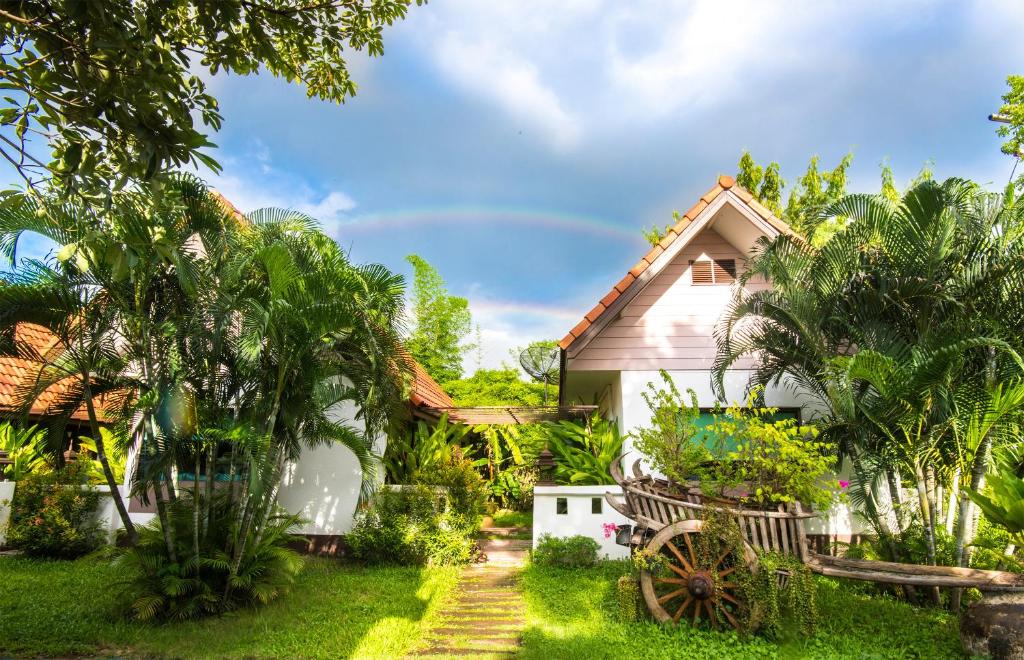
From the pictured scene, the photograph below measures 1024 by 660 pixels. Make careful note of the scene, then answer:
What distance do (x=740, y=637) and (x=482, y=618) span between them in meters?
2.75

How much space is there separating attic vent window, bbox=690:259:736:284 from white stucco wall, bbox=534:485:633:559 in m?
3.88

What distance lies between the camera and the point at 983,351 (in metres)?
6.42

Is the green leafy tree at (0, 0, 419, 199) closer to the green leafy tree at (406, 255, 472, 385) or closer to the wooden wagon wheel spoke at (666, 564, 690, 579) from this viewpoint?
the wooden wagon wheel spoke at (666, 564, 690, 579)

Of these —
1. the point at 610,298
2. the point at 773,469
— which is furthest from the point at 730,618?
the point at 610,298

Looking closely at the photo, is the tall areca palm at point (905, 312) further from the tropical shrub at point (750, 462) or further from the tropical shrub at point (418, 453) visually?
the tropical shrub at point (418, 453)

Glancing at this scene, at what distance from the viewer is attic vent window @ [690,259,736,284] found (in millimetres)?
9961

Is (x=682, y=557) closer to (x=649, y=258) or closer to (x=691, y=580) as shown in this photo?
(x=691, y=580)

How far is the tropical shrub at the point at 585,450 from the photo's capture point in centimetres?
938

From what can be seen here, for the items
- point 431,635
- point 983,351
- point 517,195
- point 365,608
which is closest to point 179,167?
point 431,635

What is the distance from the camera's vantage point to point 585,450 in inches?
403

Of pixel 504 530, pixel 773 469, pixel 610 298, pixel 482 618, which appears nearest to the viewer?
pixel 773 469

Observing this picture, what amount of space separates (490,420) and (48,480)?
7.81 meters

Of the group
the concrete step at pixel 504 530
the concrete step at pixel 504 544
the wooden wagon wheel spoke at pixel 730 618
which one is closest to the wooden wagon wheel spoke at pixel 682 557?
the wooden wagon wheel spoke at pixel 730 618

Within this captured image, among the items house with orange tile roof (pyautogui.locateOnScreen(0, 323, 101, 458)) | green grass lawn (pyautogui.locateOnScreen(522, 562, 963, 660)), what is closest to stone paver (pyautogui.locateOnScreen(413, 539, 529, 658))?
green grass lawn (pyautogui.locateOnScreen(522, 562, 963, 660))
